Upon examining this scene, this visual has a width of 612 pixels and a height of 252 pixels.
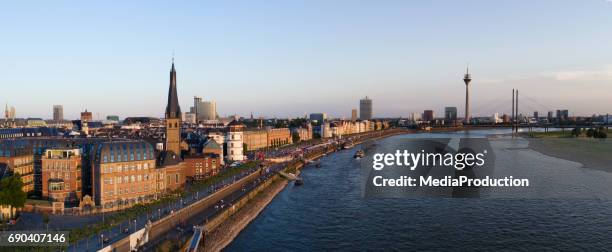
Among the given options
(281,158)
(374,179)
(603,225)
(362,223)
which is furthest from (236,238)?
(281,158)

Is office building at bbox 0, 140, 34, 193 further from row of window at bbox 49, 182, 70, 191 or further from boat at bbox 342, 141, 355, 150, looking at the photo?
boat at bbox 342, 141, 355, 150

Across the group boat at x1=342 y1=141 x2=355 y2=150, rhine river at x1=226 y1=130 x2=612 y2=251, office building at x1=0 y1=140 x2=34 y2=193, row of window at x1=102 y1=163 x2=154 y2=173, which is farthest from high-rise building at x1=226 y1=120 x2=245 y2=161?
boat at x1=342 y1=141 x2=355 y2=150

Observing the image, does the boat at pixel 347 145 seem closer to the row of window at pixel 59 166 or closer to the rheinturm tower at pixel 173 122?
the rheinturm tower at pixel 173 122

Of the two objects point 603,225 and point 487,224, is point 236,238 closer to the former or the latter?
point 487,224

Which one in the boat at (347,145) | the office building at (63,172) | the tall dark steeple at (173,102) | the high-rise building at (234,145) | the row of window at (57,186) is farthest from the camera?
the boat at (347,145)

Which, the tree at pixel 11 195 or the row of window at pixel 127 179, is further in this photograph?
the row of window at pixel 127 179

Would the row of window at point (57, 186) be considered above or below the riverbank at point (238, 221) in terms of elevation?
above

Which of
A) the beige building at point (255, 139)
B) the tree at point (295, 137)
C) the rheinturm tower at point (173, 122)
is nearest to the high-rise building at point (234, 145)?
the rheinturm tower at point (173, 122)
